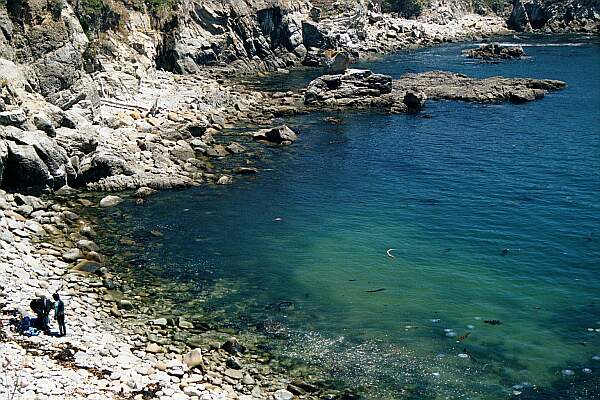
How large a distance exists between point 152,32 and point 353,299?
67.4 m

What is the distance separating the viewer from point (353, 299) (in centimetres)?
3631

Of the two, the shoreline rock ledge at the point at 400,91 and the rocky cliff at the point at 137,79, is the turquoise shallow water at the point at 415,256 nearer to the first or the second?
the rocky cliff at the point at 137,79

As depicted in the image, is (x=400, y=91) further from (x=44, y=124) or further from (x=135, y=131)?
(x=44, y=124)

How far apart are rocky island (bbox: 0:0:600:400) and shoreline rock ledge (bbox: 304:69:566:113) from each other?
27 cm

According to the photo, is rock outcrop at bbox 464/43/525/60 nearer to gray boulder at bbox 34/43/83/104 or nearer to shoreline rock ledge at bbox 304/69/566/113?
shoreline rock ledge at bbox 304/69/566/113

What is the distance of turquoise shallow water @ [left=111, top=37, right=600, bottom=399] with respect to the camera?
30547 mm

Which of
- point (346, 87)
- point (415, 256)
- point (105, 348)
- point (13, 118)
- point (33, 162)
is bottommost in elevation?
point (415, 256)

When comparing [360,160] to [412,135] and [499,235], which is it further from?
[499,235]

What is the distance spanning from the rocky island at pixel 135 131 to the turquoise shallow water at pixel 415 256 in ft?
11.2

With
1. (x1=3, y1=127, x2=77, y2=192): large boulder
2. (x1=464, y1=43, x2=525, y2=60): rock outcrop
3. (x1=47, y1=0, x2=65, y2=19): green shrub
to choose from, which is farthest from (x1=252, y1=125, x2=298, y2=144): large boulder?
(x1=464, y1=43, x2=525, y2=60): rock outcrop

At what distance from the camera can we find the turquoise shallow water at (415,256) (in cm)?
3055

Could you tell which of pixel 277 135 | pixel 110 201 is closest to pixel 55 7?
pixel 277 135

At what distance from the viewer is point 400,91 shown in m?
93.0

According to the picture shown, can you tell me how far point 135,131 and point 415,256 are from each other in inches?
1297
